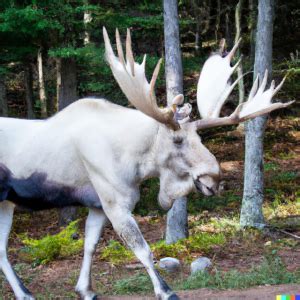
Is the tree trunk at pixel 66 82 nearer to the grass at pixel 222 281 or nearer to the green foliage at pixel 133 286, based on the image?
the green foliage at pixel 133 286

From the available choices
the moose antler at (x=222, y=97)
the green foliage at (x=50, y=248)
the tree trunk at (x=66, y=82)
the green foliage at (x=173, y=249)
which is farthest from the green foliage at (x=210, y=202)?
the moose antler at (x=222, y=97)

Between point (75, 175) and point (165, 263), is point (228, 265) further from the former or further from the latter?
point (75, 175)

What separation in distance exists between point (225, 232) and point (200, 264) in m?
2.50

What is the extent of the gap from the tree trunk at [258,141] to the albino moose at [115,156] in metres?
4.80

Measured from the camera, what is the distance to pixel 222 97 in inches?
205

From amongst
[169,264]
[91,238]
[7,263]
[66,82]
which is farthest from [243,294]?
[66,82]

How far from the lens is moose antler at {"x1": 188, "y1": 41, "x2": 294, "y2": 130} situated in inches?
196

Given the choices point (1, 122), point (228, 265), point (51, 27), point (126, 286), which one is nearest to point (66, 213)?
point (51, 27)

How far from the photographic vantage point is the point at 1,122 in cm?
520

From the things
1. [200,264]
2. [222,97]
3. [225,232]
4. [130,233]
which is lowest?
[225,232]

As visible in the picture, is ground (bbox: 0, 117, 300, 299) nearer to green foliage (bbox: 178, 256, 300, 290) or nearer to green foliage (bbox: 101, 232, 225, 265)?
green foliage (bbox: 101, 232, 225, 265)

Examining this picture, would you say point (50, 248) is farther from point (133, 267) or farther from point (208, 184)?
point (208, 184)

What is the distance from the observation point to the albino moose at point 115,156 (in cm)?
479

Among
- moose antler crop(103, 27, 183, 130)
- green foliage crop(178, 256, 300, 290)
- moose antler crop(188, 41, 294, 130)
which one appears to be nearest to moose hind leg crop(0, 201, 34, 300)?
moose antler crop(103, 27, 183, 130)
